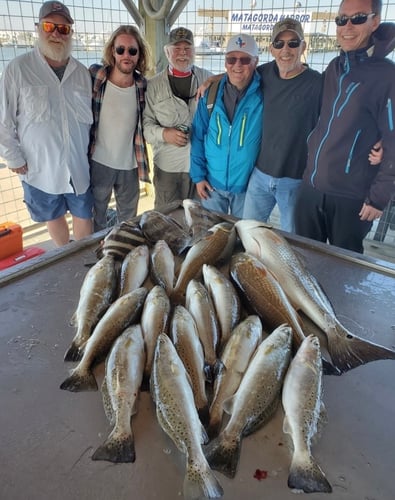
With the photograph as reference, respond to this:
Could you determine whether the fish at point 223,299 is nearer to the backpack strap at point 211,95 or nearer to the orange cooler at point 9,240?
the backpack strap at point 211,95

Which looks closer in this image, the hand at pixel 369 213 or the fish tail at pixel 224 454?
the fish tail at pixel 224 454

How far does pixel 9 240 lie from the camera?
302cm

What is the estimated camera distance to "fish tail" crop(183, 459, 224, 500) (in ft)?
2.99

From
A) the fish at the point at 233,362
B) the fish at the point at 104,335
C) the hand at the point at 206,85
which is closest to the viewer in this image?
the fish at the point at 233,362

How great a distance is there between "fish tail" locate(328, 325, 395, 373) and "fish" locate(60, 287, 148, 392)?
2.36 feet

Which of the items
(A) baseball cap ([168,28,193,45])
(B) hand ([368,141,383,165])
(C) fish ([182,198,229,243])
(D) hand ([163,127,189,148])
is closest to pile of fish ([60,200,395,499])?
(C) fish ([182,198,229,243])

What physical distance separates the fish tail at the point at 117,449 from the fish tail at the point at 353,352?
0.71m

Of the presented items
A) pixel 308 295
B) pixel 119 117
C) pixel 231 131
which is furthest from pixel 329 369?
pixel 119 117

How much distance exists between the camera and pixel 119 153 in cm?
317

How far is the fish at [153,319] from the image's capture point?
131 cm

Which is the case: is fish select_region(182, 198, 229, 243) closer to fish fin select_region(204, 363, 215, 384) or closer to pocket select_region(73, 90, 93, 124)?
fish fin select_region(204, 363, 215, 384)

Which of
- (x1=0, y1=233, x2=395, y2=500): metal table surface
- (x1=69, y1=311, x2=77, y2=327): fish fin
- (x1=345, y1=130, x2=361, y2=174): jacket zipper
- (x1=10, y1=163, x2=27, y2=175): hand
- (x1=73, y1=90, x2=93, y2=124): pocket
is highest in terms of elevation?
(x1=73, y1=90, x2=93, y2=124): pocket

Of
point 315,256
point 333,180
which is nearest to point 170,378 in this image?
point 315,256

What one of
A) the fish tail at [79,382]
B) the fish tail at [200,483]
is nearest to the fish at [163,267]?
the fish tail at [79,382]
